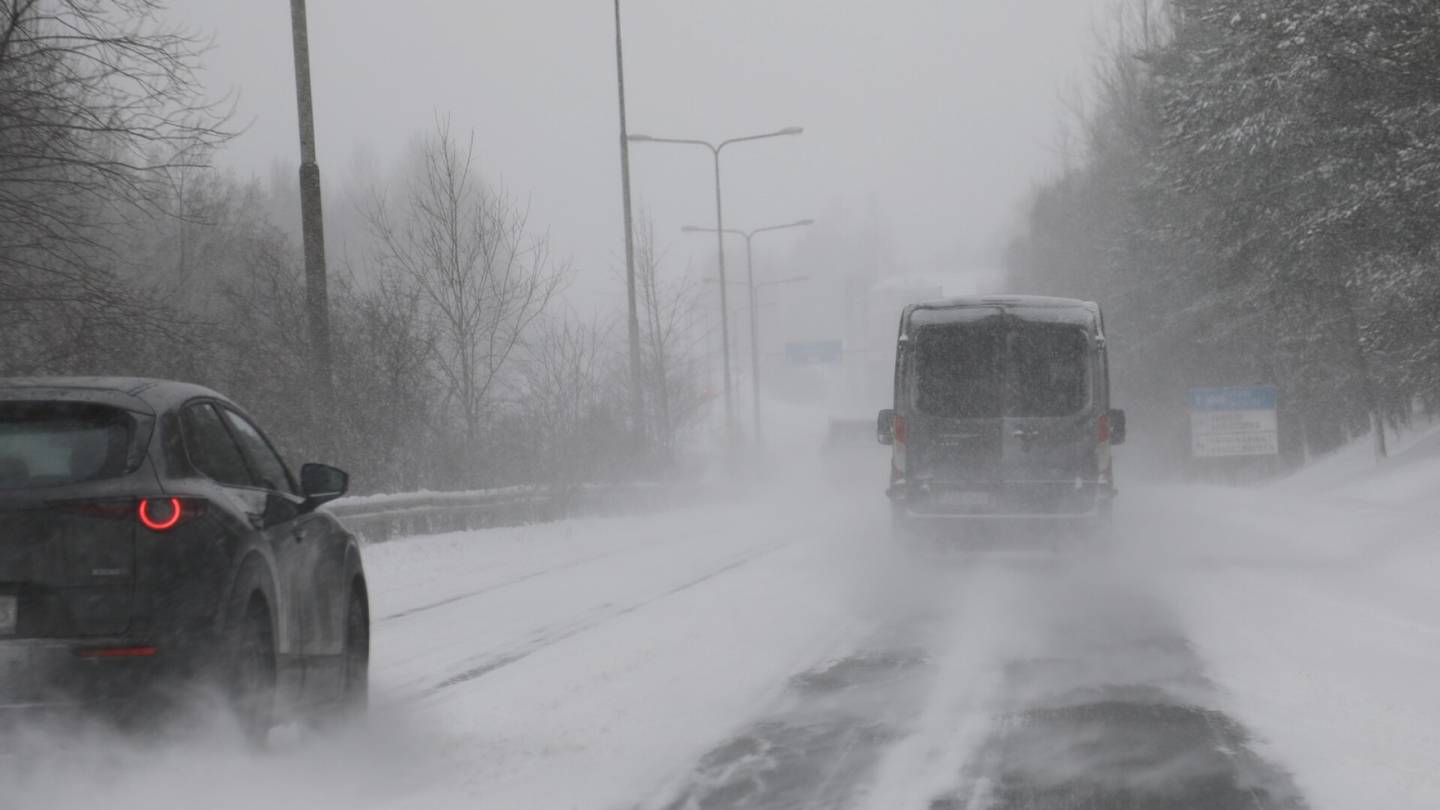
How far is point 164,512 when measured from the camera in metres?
6.08

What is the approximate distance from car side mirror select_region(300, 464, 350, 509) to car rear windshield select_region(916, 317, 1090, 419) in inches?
404

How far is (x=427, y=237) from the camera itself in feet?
94.3

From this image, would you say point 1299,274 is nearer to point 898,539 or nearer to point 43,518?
point 898,539

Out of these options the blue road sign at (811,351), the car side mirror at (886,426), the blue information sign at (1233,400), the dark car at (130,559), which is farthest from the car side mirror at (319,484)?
the blue road sign at (811,351)

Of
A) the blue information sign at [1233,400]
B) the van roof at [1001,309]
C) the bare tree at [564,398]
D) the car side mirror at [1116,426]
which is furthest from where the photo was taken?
the blue information sign at [1233,400]

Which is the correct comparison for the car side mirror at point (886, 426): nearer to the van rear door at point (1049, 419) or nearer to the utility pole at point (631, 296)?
the van rear door at point (1049, 419)

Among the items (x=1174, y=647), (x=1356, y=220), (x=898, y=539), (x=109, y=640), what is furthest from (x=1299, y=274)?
(x=109, y=640)

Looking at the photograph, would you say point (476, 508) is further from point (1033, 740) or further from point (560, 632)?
point (1033, 740)

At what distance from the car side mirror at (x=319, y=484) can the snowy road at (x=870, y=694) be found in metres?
1.12

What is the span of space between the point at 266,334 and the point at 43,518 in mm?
20986

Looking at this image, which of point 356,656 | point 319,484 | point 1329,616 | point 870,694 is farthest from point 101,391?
point 1329,616

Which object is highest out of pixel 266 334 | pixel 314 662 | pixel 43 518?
pixel 266 334

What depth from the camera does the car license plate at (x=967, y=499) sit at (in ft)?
55.3

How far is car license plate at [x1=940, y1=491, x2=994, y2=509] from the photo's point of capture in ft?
55.3
